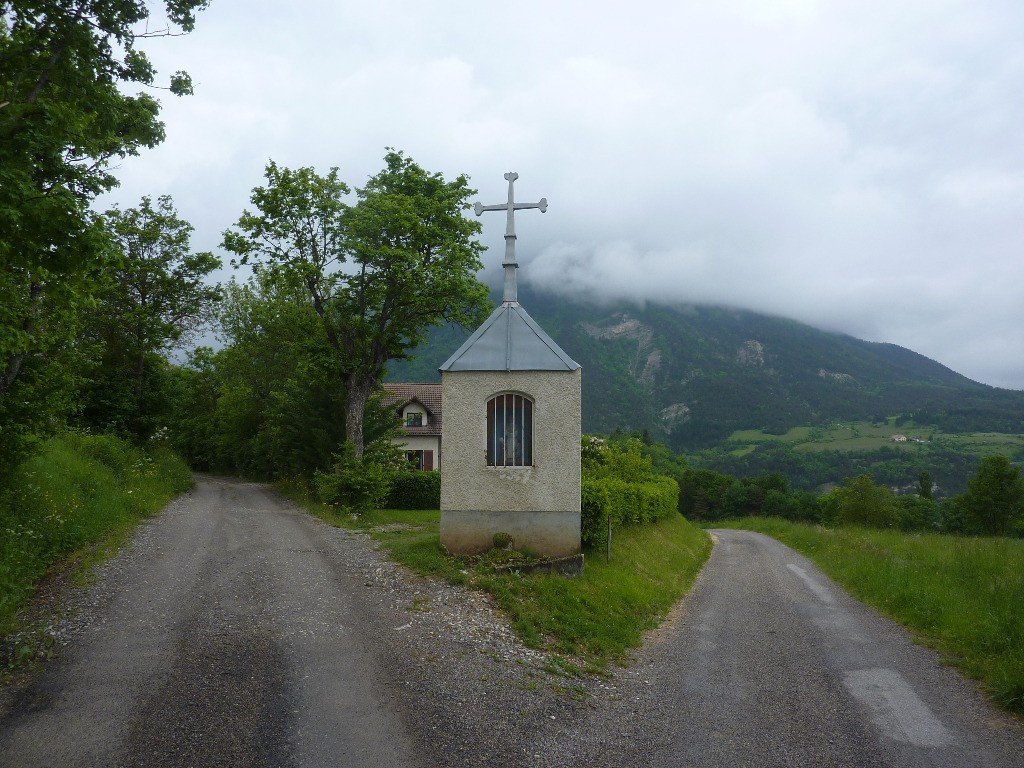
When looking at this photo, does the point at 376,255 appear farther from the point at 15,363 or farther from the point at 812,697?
the point at 812,697

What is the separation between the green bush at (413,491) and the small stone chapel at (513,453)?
15.5 meters

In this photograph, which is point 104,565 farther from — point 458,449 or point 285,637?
point 458,449

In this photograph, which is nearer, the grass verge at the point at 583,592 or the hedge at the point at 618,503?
the grass verge at the point at 583,592

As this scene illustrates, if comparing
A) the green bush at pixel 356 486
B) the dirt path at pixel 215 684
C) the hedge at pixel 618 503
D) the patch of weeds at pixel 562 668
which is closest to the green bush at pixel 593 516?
the hedge at pixel 618 503

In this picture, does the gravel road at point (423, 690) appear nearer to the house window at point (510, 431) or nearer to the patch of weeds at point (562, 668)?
the patch of weeds at point (562, 668)

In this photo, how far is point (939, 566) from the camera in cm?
1569

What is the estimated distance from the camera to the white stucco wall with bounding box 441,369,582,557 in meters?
13.1

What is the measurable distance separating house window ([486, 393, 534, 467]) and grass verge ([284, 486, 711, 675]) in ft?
6.08

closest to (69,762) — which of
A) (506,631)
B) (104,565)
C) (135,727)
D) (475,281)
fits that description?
(135,727)

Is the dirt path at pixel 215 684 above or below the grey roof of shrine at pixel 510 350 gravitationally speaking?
below

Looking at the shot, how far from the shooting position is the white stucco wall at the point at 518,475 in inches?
515

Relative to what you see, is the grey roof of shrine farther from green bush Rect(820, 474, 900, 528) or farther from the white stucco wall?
green bush Rect(820, 474, 900, 528)

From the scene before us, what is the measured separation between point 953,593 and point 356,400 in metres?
19.4

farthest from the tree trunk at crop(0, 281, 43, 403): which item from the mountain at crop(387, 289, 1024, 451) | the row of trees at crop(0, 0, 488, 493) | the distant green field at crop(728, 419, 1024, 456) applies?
the distant green field at crop(728, 419, 1024, 456)
